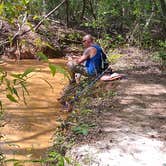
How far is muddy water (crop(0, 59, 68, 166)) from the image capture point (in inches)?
224

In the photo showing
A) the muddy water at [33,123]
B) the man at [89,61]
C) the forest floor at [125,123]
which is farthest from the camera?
the man at [89,61]

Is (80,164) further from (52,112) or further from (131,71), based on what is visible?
(131,71)

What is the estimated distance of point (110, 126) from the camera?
5738mm

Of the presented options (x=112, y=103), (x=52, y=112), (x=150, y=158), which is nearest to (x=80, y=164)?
(x=150, y=158)

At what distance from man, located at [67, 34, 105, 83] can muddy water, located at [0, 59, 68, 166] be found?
0.74 meters

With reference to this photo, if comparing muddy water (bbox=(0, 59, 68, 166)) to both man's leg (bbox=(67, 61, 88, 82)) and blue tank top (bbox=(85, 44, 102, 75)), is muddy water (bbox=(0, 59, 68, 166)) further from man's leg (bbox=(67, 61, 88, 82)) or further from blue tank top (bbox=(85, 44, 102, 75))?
blue tank top (bbox=(85, 44, 102, 75))

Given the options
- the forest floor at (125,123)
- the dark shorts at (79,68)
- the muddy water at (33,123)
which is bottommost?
the muddy water at (33,123)

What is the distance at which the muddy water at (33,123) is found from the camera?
18.7 feet

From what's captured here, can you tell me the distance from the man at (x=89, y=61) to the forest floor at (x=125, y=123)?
1.35ft

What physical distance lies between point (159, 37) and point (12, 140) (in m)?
9.23

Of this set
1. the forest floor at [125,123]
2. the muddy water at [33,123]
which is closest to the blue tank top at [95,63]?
the forest floor at [125,123]

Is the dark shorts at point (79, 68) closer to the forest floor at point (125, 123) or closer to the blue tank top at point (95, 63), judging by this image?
the blue tank top at point (95, 63)

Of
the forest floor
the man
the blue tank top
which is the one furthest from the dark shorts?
the forest floor

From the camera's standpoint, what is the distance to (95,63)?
27.9 ft
